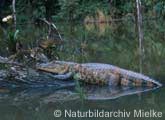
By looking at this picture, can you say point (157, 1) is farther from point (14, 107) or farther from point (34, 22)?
point (14, 107)

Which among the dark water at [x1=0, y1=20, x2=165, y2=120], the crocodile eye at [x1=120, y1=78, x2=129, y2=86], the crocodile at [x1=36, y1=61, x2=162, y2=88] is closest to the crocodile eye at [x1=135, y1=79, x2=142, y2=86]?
the crocodile at [x1=36, y1=61, x2=162, y2=88]

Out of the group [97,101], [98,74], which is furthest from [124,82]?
[97,101]

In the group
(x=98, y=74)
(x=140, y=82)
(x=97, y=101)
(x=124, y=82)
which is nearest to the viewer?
(x=97, y=101)

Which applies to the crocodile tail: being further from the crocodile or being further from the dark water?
the dark water

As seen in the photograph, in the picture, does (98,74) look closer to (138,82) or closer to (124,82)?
(124,82)

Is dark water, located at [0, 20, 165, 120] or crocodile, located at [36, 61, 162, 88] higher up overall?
crocodile, located at [36, 61, 162, 88]

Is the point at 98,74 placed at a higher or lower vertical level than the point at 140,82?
higher

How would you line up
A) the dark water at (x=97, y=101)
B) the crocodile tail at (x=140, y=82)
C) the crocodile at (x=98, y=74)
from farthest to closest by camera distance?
1. the crocodile at (x=98, y=74)
2. the crocodile tail at (x=140, y=82)
3. the dark water at (x=97, y=101)

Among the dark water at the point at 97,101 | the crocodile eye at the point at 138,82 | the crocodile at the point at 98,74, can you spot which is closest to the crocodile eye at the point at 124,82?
the crocodile at the point at 98,74

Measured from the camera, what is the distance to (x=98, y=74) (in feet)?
28.0

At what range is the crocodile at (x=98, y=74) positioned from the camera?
27.2ft

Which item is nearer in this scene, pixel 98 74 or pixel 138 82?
pixel 138 82

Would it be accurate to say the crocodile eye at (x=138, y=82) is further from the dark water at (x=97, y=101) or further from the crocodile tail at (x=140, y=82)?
the dark water at (x=97, y=101)

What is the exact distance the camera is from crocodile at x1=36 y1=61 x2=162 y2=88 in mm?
8281
